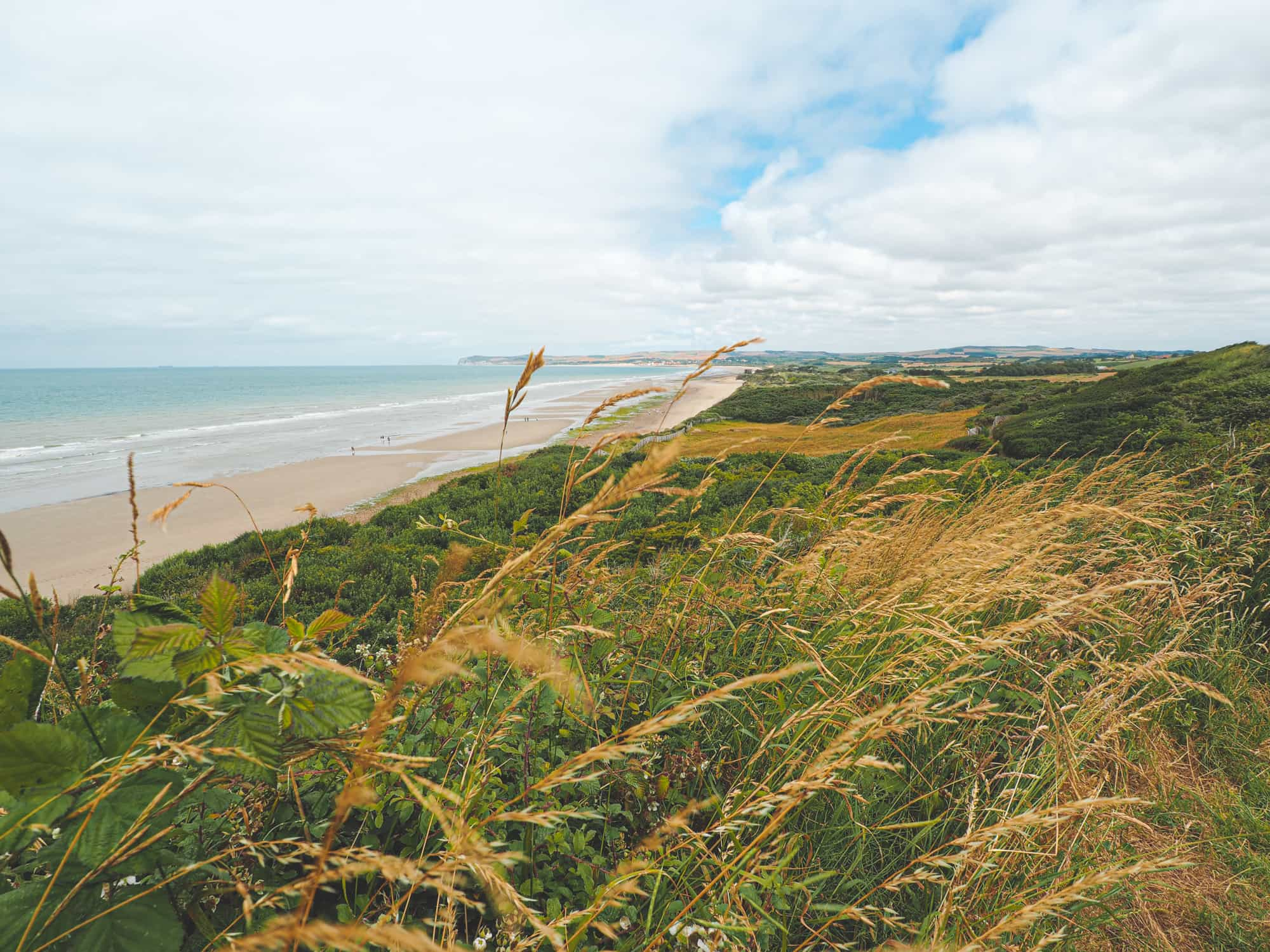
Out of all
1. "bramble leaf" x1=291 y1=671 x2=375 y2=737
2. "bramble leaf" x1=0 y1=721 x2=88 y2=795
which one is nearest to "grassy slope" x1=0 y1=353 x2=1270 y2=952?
"bramble leaf" x1=291 y1=671 x2=375 y2=737

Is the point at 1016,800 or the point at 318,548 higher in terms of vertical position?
the point at 1016,800

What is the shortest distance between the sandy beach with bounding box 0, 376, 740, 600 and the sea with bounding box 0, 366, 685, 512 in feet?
7.03

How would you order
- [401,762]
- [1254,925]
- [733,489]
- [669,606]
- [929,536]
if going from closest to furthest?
1. [401,762]
2. [1254,925]
3. [669,606]
4. [929,536]
5. [733,489]

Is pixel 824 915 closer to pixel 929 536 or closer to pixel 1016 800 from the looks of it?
pixel 1016 800

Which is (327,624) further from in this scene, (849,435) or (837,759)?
(849,435)

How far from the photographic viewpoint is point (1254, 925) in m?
2.01

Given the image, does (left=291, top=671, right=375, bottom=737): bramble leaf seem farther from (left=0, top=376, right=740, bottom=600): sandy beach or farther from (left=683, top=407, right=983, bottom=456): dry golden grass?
(left=683, top=407, right=983, bottom=456): dry golden grass

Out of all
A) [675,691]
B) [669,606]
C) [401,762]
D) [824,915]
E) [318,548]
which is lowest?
[318,548]

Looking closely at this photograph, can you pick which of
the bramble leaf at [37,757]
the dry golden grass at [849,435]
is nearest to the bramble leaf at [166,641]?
the bramble leaf at [37,757]

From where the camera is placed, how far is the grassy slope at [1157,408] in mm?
11102

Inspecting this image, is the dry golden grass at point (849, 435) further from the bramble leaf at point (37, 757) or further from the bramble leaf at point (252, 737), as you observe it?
the bramble leaf at point (37, 757)

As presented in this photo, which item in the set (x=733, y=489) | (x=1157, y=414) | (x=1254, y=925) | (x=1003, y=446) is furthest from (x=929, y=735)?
(x=1003, y=446)

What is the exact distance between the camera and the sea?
25.9 m

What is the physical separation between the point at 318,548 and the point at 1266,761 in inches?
498
